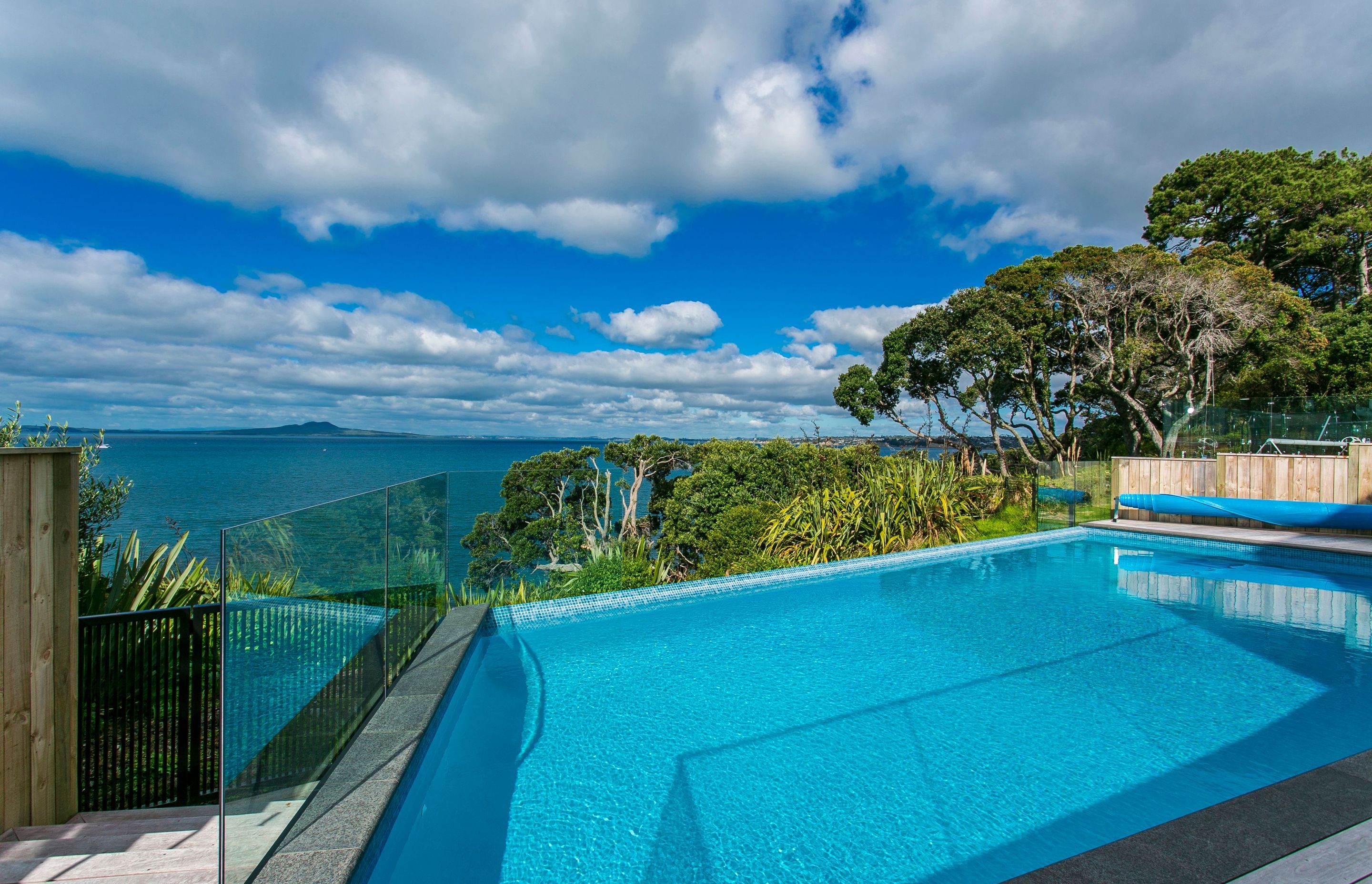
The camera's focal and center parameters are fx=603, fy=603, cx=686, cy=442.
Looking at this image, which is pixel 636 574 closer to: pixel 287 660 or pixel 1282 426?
pixel 287 660

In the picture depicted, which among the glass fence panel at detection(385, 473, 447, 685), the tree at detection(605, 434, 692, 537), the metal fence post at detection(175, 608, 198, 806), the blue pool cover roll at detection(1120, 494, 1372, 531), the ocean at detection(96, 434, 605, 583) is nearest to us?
the metal fence post at detection(175, 608, 198, 806)

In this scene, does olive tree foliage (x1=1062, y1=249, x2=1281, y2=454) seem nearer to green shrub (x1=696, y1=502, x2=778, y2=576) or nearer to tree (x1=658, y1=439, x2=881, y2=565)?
tree (x1=658, y1=439, x2=881, y2=565)

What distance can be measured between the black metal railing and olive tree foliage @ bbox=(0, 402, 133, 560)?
221cm

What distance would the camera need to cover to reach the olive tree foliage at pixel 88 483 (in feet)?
13.7

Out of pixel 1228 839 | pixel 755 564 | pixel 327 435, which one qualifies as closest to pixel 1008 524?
pixel 755 564

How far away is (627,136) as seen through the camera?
31.4 ft

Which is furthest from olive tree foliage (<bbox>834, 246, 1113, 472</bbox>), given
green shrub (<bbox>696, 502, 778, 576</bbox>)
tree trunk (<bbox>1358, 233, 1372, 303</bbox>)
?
green shrub (<bbox>696, 502, 778, 576</bbox>)

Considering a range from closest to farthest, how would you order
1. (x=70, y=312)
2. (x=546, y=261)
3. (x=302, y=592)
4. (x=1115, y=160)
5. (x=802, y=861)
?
1. (x=302, y=592)
2. (x=802, y=861)
3. (x=1115, y=160)
4. (x=546, y=261)
5. (x=70, y=312)

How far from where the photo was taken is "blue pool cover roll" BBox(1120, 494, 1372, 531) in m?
8.01

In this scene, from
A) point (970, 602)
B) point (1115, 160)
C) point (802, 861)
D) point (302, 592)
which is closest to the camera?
point (302, 592)

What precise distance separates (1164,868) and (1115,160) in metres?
19.4

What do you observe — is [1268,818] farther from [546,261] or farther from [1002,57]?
[546,261]

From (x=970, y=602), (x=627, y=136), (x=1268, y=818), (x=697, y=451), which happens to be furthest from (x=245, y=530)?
(x=627, y=136)

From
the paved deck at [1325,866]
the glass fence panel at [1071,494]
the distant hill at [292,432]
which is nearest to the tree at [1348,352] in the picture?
the glass fence panel at [1071,494]
